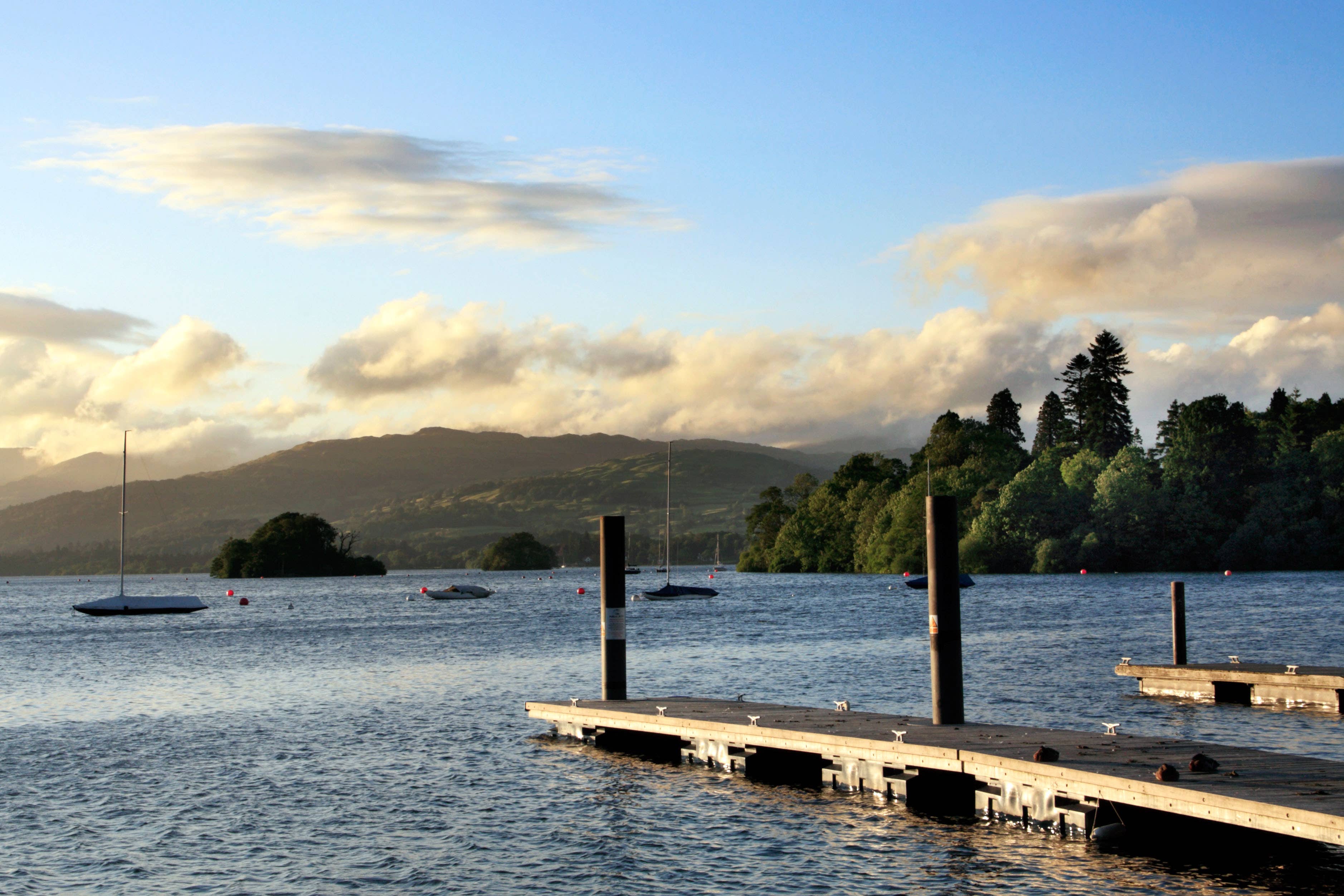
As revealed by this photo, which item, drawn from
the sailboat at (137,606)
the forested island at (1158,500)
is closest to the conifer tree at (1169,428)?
the forested island at (1158,500)

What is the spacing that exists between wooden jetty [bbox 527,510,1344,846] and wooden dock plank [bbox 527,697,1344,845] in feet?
0.10

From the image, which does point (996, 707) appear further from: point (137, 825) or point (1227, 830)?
point (137, 825)

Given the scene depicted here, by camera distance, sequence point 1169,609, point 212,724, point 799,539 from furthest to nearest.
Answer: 1. point 799,539
2. point 1169,609
3. point 212,724

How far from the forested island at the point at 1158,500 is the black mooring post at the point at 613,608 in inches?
4870

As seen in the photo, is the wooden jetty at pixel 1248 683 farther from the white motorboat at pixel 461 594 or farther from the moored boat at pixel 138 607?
the white motorboat at pixel 461 594

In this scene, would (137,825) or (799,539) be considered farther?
(799,539)

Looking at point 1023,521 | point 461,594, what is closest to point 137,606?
point 461,594

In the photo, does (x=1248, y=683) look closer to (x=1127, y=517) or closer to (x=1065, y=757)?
(x=1065, y=757)

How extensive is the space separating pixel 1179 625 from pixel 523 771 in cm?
2373

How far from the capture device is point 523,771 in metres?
27.6

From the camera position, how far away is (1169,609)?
3241 inches

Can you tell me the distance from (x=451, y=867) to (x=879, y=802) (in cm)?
792

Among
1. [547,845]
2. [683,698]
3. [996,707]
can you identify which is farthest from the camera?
[996,707]

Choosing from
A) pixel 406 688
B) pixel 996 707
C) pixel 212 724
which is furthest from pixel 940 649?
pixel 406 688
